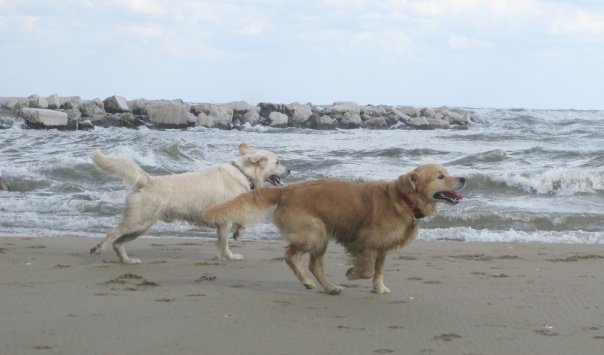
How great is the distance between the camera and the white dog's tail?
832 centimetres

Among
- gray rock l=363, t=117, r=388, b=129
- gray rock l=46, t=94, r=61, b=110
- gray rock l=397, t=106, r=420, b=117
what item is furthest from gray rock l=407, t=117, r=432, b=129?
gray rock l=46, t=94, r=61, b=110

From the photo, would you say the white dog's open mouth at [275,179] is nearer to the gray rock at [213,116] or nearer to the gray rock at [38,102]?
the gray rock at [213,116]

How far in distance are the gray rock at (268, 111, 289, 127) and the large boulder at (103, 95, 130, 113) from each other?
7.05 metres

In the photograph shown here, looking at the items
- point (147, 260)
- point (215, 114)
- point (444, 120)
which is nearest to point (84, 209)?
point (147, 260)

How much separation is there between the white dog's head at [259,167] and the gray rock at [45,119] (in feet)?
89.6

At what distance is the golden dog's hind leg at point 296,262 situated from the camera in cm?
664

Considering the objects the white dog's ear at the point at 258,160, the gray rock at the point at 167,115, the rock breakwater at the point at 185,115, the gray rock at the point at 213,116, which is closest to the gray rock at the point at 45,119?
the rock breakwater at the point at 185,115

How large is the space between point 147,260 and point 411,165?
1339cm

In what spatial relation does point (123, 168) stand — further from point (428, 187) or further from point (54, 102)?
point (54, 102)

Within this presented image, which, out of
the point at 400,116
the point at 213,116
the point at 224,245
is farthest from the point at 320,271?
the point at 400,116

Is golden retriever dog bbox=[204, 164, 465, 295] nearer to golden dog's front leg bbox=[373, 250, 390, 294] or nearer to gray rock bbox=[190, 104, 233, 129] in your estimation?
golden dog's front leg bbox=[373, 250, 390, 294]

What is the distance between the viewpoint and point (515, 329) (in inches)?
211

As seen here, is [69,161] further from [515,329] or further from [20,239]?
[515,329]

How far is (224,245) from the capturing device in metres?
8.64
